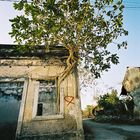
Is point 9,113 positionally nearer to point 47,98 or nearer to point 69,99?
point 47,98

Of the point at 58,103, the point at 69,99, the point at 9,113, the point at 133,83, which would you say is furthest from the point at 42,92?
the point at 133,83

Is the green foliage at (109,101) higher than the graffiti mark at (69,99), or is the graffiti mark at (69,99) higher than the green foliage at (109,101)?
the green foliage at (109,101)

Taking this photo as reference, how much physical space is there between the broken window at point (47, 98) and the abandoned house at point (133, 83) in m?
9.45

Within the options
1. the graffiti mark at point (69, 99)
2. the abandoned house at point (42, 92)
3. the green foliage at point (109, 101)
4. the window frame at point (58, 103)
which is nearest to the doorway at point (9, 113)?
the abandoned house at point (42, 92)

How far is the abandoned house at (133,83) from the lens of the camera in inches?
701

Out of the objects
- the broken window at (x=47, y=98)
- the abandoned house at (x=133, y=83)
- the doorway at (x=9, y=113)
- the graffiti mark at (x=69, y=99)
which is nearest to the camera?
the broken window at (x=47, y=98)

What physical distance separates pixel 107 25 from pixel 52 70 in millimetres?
3378

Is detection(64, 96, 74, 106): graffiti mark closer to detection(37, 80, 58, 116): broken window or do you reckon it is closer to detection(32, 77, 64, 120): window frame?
detection(32, 77, 64, 120): window frame

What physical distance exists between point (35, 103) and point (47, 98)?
0.68 meters

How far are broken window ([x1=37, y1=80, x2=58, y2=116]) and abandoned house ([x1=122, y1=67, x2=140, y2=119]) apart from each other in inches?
372

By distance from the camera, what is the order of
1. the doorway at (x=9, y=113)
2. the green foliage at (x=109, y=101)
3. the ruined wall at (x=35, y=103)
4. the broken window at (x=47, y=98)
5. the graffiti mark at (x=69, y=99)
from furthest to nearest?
the green foliage at (x=109, y=101)
the doorway at (x=9, y=113)
the graffiti mark at (x=69, y=99)
the broken window at (x=47, y=98)
the ruined wall at (x=35, y=103)

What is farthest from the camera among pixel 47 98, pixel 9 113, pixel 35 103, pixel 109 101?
pixel 109 101

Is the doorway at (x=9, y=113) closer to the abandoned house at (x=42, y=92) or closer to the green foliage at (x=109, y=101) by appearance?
the abandoned house at (x=42, y=92)

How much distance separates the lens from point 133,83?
1905 cm
